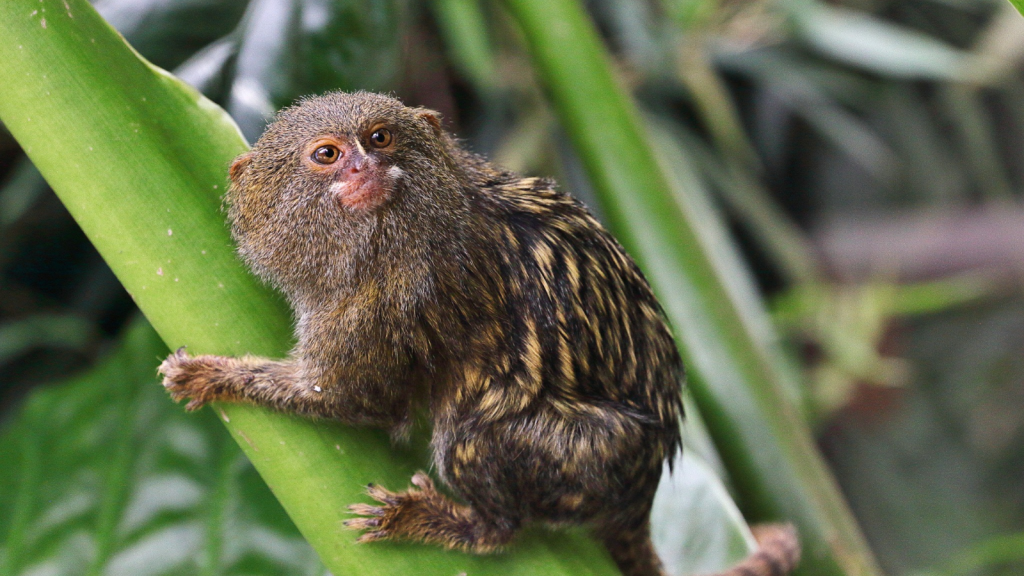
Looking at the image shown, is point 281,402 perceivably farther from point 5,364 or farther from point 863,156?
point 863,156

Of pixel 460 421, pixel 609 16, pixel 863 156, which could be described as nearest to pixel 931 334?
pixel 863 156

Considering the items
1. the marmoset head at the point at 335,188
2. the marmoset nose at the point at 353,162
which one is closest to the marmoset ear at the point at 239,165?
the marmoset head at the point at 335,188

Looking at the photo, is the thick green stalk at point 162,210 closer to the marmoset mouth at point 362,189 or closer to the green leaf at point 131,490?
the marmoset mouth at point 362,189

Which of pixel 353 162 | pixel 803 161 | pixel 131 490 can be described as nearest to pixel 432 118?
pixel 353 162

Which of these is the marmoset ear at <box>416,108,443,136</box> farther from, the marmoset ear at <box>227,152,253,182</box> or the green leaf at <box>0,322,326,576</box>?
the green leaf at <box>0,322,326,576</box>

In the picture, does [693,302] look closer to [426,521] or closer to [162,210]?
[426,521]
